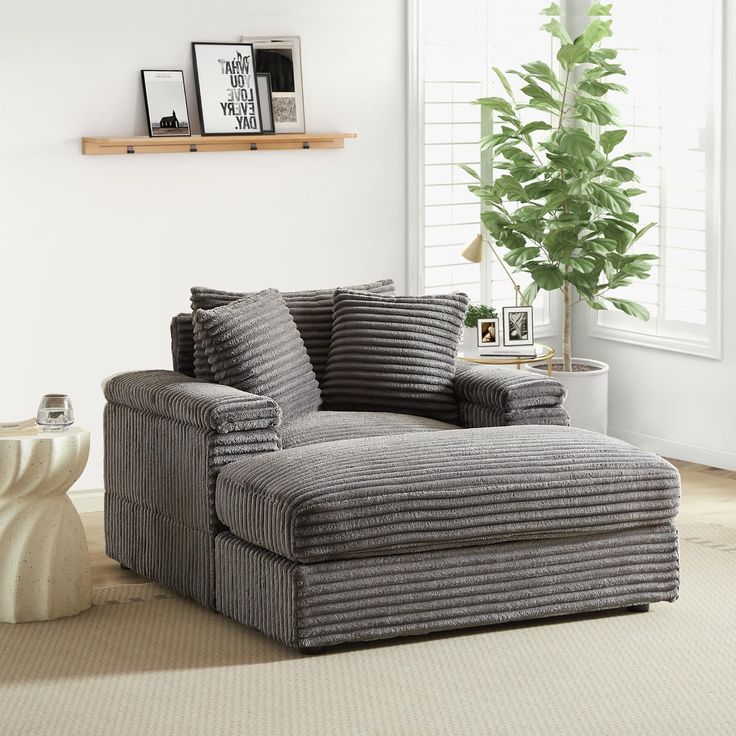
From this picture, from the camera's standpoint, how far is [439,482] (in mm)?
3564

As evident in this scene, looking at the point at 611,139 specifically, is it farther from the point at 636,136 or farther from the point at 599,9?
the point at 599,9

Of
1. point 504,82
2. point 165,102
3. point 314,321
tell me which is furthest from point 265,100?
point 314,321

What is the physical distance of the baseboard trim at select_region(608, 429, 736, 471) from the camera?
19.1 ft

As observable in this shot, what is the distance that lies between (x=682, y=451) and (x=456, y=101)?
5.97ft

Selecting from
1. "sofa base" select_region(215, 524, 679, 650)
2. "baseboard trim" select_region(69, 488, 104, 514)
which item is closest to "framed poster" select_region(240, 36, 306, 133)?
"baseboard trim" select_region(69, 488, 104, 514)

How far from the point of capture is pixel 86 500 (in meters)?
5.25

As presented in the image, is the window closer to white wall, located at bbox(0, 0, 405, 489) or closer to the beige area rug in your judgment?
white wall, located at bbox(0, 0, 405, 489)

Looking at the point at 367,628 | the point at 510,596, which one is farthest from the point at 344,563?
the point at 510,596

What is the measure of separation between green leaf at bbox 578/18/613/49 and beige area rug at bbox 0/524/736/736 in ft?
8.57

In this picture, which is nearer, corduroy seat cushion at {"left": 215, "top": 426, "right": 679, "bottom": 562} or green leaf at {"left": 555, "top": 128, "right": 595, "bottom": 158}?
corduroy seat cushion at {"left": 215, "top": 426, "right": 679, "bottom": 562}

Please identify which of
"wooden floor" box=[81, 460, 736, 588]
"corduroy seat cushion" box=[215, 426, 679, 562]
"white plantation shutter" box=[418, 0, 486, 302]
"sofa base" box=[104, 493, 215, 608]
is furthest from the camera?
"white plantation shutter" box=[418, 0, 486, 302]

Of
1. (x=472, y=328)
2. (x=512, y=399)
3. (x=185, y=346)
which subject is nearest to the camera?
(x=512, y=399)

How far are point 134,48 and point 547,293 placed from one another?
7.70 feet

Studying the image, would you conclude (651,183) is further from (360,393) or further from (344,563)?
(344,563)
